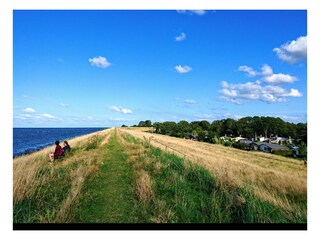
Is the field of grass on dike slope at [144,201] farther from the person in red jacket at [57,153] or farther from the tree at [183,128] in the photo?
the tree at [183,128]

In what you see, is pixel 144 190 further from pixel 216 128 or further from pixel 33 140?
pixel 216 128

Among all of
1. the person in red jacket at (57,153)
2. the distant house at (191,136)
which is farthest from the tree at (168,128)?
the person in red jacket at (57,153)

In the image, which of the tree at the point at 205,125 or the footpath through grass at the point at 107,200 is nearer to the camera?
the footpath through grass at the point at 107,200

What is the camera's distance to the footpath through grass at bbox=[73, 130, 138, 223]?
5.52 metres

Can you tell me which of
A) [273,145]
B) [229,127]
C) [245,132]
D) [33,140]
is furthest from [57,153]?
[229,127]

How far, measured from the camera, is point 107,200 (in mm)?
6488

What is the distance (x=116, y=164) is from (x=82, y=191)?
14.0ft

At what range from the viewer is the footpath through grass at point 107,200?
18.1 ft

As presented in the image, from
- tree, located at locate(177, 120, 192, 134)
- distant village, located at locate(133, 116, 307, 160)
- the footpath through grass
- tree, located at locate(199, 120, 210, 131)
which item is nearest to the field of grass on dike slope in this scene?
the footpath through grass
